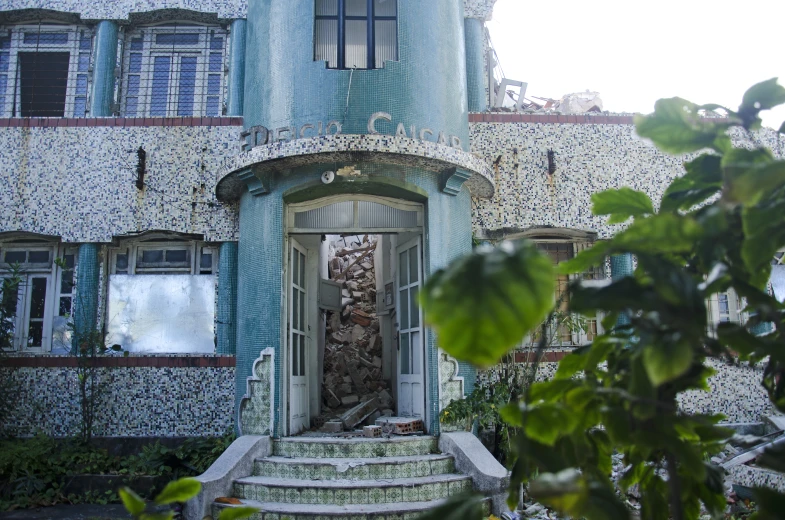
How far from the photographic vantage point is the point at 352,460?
6684mm

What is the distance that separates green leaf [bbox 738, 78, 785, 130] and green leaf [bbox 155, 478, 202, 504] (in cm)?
156

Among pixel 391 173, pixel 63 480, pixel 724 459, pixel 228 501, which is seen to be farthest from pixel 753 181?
pixel 63 480

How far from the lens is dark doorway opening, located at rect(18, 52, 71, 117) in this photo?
892 centimetres

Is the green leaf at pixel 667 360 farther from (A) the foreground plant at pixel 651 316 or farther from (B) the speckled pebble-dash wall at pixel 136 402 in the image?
(B) the speckled pebble-dash wall at pixel 136 402

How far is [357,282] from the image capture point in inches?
545

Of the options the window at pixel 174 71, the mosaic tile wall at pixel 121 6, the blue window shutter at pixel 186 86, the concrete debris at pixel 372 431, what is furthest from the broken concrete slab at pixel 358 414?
the mosaic tile wall at pixel 121 6

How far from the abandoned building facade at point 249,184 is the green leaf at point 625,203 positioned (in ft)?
17.8

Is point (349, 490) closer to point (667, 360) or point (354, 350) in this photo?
point (667, 360)

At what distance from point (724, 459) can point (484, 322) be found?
7.38 metres

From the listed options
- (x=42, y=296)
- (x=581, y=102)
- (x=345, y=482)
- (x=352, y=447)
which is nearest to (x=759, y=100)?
(x=345, y=482)

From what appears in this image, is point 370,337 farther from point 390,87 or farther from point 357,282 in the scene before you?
point 390,87

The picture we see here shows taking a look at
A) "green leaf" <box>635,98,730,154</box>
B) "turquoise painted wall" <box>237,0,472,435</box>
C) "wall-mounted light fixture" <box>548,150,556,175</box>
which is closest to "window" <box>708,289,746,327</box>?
"wall-mounted light fixture" <box>548,150,556,175</box>

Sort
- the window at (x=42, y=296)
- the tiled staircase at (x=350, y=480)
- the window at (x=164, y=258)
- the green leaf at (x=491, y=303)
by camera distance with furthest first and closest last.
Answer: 1. the window at (x=164, y=258)
2. the window at (x=42, y=296)
3. the tiled staircase at (x=350, y=480)
4. the green leaf at (x=491, y=303)

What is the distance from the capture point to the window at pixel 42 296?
27.4 ft
